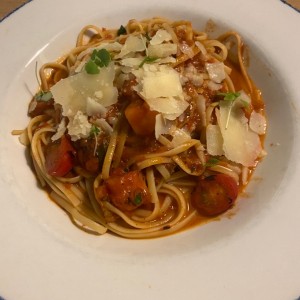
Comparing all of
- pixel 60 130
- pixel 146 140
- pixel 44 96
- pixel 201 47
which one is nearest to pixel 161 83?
pixel 146 140

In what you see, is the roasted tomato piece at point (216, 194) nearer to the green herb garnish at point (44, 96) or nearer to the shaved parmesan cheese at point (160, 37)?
the shaved parmesan cheese at point (160, 37)

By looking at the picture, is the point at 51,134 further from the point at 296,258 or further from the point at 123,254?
the point at 296,258

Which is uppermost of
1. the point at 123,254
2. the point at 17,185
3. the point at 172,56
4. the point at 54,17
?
the point at 172,56

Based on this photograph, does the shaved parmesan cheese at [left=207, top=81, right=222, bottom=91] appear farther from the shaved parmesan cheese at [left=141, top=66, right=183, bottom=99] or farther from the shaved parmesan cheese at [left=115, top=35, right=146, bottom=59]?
the shaved parmesan cheese at [left=115, top=35, right=146, bottom=59]

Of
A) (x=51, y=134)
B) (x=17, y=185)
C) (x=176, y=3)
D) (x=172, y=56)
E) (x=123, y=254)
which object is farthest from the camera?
(x=176, y=3)

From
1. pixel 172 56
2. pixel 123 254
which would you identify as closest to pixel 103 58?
pixel 172 56

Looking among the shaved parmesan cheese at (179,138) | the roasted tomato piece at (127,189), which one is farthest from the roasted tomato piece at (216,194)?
the roasted tomato piece at (127,189)
